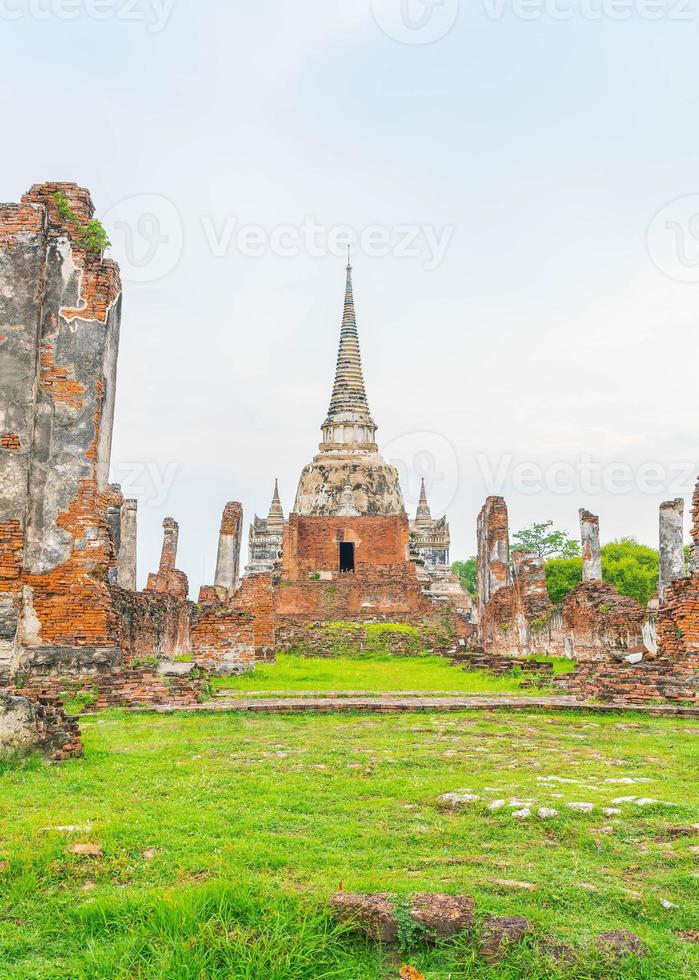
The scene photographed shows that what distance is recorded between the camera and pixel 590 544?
27.1 meters

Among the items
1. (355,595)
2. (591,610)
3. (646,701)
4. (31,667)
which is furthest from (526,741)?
(355,595)

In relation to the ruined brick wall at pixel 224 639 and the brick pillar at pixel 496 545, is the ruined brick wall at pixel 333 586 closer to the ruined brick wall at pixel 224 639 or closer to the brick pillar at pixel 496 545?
the brick pillar at pixel 496 545

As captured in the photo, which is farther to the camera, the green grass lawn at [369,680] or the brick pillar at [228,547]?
the brick pillar at [228,547]

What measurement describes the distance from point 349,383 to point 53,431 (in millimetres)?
38340

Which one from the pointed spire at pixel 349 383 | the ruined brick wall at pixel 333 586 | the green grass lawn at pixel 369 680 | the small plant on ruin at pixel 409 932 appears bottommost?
the small plant on ruin at pixel 409 932

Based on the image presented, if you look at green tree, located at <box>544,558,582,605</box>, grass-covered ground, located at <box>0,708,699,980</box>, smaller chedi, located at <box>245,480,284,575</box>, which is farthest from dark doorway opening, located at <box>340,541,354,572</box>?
grass-covered ground, located at <box>0,708,699,980</box>

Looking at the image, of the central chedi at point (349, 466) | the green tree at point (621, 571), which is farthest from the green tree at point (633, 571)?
the central chedi at point (349, 466)

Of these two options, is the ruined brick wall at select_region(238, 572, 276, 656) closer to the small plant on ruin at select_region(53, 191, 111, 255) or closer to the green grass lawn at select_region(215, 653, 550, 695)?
the green grass lawn at select_region(215, 653, 550, 695)

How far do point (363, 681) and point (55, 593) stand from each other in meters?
5.92

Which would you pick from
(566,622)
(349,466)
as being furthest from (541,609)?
(349,466)

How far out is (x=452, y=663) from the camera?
2194 cm

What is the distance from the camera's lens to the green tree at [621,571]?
1860 inches

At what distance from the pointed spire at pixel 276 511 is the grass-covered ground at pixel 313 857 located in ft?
150

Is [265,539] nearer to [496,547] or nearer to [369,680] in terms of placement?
[496,547]
